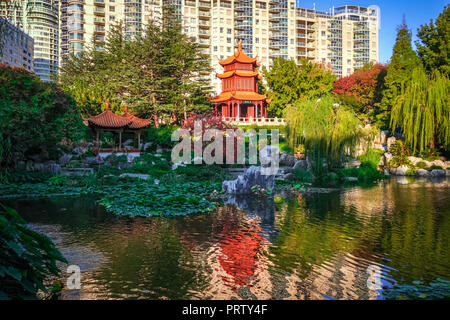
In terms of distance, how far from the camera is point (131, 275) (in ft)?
15.1

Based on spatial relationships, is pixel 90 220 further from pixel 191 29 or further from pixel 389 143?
pixel 191 29

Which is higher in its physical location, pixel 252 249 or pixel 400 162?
pixel 400 162

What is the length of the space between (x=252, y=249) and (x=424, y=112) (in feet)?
61.4

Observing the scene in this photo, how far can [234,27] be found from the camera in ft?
165

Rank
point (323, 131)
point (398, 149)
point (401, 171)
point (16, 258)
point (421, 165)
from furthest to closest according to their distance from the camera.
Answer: point (398, 149)
point (421, 165)
point (401, 171)
point (323, 131)
point (16, 258)

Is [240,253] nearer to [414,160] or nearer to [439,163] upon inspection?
[414,160]

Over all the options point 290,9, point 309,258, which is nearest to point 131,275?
point 309,258

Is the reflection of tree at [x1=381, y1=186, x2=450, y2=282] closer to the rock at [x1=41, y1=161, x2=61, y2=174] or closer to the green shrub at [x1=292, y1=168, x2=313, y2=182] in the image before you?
the green shrub at [x1=292, y1=168, x2=313, y2=182]

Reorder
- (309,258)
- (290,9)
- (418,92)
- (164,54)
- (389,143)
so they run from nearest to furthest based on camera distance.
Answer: (309,258) < (418,92) < (389,143) < (164,54) < (290,9)

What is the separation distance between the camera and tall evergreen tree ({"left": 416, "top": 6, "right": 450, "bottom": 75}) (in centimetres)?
2316

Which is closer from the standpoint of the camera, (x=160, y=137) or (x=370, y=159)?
(x=370, y=159)

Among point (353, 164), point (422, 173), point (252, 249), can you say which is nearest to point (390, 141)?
point (422, 173)

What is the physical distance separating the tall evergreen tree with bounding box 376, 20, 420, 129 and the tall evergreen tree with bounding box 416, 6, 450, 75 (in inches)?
40.6
